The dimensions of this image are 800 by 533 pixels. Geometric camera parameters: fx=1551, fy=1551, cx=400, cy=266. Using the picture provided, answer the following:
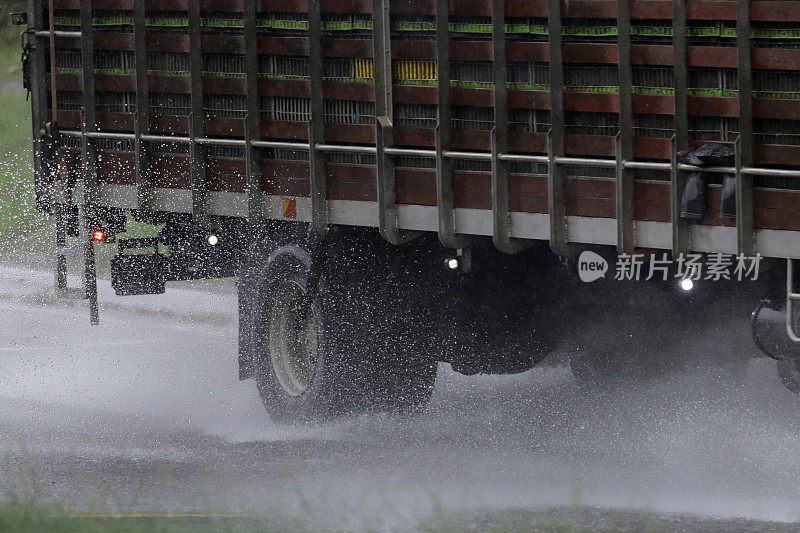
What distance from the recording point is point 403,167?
9234 millimetres

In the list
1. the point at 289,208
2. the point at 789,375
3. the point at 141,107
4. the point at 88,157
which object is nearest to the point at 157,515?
the point at 289,208

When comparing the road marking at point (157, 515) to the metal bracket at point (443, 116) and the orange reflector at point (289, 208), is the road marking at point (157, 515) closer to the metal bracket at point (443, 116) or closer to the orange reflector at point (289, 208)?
the metal bracket at point (443, 116)

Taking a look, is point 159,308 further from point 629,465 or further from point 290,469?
point 629,465

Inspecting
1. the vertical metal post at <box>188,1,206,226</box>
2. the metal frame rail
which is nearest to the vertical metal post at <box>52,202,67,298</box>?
the metal frame rail

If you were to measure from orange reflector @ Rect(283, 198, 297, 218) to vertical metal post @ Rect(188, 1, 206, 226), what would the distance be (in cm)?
77

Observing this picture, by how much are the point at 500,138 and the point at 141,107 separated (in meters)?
3.34

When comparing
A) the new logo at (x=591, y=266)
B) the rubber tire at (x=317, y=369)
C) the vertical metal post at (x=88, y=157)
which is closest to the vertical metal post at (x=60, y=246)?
the vertical metal post at (x=88, y=157)

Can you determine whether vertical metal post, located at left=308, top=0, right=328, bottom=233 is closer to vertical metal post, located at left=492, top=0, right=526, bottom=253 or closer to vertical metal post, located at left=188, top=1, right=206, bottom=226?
vertical metal post, located at left=188, top=1, right=206, bottom=226

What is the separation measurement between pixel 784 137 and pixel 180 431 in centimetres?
497

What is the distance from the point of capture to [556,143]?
27.1 ft

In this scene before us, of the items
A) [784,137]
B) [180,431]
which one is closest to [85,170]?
[180,431]

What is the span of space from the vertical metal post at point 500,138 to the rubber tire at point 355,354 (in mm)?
1569

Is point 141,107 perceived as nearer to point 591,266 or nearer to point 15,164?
point 591,266

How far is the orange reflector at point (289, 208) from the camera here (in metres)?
10.0
